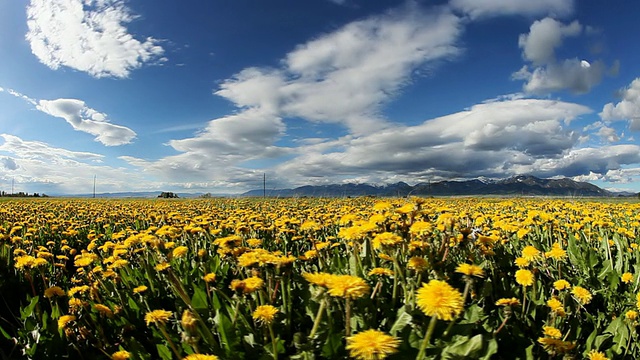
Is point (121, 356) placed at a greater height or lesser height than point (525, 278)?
lesser

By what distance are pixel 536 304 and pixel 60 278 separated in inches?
257

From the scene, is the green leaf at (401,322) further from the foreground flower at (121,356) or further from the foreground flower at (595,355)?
the foreground flower at (121,356)

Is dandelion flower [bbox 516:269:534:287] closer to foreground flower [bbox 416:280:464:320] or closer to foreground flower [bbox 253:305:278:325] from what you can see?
foreground flower [bbox 416:280:464:320]

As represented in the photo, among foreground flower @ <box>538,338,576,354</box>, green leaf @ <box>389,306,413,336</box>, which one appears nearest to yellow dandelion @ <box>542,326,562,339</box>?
foreground flower @ <box>538,338,576,354</box>

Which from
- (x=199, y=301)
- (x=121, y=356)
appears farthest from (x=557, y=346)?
(x=121, y=356)

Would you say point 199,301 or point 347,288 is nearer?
point 347,288

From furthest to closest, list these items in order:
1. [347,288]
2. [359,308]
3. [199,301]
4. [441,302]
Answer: [199,301]
[359,308]
[347,288]
[441,302]

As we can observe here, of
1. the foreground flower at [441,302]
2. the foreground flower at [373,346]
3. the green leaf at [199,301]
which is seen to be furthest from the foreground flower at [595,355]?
the green leaf at [199,301]

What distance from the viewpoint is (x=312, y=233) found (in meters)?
6.23

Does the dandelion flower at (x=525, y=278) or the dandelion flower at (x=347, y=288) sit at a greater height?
the dandelion flower at (x=347, y=288)

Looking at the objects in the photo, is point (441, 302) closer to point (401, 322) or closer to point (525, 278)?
point (401, 322)

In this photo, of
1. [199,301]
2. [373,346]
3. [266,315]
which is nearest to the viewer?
[373,346]

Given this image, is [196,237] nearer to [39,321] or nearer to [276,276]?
[39,321]

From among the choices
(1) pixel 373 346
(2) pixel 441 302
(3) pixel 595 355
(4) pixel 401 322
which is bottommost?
(3) pixel 595 355
